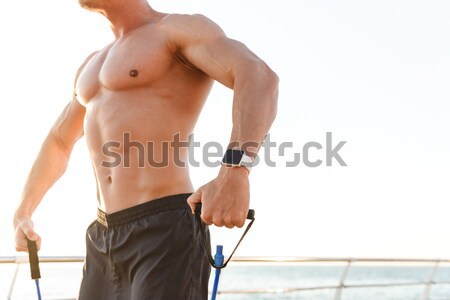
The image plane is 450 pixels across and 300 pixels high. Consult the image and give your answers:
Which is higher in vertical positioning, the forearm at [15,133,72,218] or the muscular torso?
the muscular torso

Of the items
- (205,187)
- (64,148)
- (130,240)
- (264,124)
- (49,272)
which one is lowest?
(49,272)

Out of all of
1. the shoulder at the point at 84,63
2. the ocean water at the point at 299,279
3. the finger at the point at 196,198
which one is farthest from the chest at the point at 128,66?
the ocean water at the point at 299,279

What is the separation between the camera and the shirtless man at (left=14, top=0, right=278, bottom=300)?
1597 millimetres

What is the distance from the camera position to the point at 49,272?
5209 centimetres

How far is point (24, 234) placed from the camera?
2.05 m

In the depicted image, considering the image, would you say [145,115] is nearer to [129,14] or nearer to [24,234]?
[129,14]

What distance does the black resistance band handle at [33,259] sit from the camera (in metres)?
2.04

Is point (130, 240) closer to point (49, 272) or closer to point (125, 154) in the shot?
point (125, 154)

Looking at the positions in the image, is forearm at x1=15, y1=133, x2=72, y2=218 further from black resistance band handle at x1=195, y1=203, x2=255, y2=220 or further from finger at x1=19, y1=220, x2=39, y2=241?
black resistance band handle at x1=195, y1=203, x2=255, y2=220

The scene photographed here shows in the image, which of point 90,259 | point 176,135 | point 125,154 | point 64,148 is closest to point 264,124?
point 176,135

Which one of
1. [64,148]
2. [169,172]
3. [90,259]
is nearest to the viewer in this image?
[169,172]

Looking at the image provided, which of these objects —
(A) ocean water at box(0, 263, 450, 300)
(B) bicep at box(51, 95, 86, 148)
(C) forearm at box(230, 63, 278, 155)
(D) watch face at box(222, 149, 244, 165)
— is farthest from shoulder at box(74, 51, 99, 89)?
(A) ocean water at box(0, 263, 450, 300)

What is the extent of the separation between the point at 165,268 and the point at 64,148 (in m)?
0.80

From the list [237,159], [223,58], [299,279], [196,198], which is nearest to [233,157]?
[237,159]
